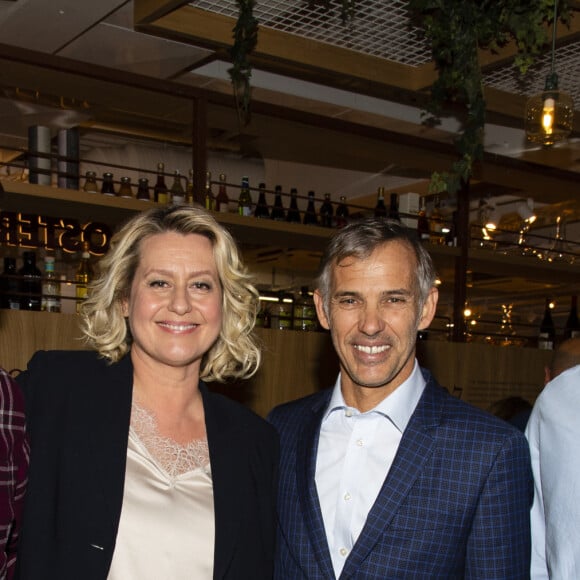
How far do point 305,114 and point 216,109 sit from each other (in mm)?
415

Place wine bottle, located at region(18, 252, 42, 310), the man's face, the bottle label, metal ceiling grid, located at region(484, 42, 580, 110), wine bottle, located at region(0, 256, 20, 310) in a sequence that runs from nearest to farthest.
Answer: the man's face, metal ceiling grid, located at region(484, 42, 580, 110), wine bottle, located at region(0, 256, 20, 310), wine bottle, located at region(18, 252, 42, 310), the bottle label

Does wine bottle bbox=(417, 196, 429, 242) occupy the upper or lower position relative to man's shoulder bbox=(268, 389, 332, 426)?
upper

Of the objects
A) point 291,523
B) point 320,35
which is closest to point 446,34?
point 320,35

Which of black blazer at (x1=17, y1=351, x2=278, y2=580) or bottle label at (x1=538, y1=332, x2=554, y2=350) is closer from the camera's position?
black blazer at (x1=17, y1=351, x2=278, y2=580)

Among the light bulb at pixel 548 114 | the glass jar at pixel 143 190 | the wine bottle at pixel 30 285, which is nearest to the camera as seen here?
the light bulb at pixel 548 114

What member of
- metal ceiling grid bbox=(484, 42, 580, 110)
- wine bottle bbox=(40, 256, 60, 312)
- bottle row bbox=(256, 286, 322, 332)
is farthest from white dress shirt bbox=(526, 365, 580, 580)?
bottle row bbox=(256, 286, 322, 332)

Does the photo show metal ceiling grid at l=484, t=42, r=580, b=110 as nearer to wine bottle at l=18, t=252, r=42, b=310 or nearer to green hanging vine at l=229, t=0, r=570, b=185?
green hanging vine at l=229, t=0, r=570, b=185

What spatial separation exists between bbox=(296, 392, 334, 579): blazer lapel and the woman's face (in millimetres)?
290

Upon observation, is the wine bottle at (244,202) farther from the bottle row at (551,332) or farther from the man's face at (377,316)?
the man's face at (377,316)

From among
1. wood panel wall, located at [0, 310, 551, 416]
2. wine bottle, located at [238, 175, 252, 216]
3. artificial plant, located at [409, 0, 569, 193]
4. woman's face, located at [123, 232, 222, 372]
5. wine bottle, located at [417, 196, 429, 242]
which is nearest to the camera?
woman's face, located at [123, 232, 222, 372]

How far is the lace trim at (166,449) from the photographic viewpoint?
175 centimetres

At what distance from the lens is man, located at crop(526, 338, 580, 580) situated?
1.36 m

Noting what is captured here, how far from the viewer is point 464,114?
477cm

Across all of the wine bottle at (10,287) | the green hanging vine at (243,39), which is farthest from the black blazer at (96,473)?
the wine bottle at (10,287)
